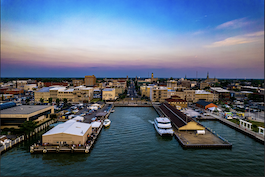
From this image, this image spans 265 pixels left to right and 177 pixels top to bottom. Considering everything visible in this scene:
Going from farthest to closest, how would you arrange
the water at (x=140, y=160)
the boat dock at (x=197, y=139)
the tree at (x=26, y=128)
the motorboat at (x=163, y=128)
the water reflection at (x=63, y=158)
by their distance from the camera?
the motorboat at (x=163, y=128) < the tree at (x=26, y=128) < the boat dock at (x=197, y=139) < the water reflection at (x=63, y=158) < the water at (x=140, y=160)

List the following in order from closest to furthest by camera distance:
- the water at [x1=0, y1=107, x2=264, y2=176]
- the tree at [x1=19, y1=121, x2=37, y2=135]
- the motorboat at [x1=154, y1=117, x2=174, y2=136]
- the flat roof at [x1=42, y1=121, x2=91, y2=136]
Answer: the water at [x1=0, y1=107, x2=264, y2=176] → the flat roof at [x1=42, y1=121, x2=91, y2=136] → the tree at [x1=19, y1=121, x2=37, y2=135] → the motorboat at [x1=154, y1=117, x2=174, y2=136]

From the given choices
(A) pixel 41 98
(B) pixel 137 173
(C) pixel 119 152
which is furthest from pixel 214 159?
(A) pixel 41 98

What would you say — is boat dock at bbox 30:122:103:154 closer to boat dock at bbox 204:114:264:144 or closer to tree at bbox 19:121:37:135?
tree at bbox 19:121:37:135

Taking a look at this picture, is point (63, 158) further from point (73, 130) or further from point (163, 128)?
point (163, 128)

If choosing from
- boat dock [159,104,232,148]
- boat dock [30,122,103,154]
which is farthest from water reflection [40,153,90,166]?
boat dock [159,104,232,148]

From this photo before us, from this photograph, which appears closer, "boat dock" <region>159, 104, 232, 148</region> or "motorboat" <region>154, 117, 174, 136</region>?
"boat dock" <region>159, 104, 232, 148</region>

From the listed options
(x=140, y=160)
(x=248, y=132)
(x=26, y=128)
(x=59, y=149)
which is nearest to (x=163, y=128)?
(x=140, y=160)

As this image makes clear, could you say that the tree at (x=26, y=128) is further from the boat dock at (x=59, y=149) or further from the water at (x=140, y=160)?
the boat dock at (x=59, y=149)

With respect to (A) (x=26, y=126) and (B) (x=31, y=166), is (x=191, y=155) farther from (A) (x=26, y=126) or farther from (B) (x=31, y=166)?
(A) (x=26, y=126)

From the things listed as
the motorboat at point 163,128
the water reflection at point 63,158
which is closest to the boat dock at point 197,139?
the motorboat at point 163,128
